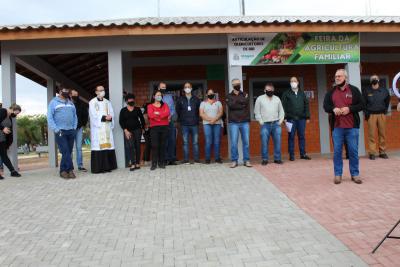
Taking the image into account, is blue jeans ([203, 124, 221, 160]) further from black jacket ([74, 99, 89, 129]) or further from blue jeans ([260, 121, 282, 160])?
black jacket ([74, 99, 89, 129])

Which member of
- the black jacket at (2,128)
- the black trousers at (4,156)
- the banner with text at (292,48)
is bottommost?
the black trousers at (4,156)

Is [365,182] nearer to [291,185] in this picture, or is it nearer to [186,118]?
[291,185]

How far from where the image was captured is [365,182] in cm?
666

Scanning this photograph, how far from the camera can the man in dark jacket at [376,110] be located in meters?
9.32

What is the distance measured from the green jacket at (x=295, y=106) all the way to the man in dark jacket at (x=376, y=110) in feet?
4.60

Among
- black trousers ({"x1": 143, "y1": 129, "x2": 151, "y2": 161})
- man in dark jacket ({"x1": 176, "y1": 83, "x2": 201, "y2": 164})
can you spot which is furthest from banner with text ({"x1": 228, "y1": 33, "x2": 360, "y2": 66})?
black trousers ({"x1": 143, "y1": 129, "x2": 151, "y2": 161})

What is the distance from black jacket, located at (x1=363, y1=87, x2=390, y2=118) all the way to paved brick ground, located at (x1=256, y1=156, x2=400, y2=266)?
4.44 ft

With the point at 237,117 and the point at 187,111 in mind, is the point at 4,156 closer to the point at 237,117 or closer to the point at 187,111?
the point at 187,111

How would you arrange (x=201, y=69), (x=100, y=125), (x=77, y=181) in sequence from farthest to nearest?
(x=201, y=69) → (x=100, y=125) → (x=77, y=181)

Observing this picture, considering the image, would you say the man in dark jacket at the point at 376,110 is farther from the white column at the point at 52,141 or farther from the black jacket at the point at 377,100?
the white column at the point at 52,141

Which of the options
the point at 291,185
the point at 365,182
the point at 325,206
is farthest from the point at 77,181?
the point at 365,182

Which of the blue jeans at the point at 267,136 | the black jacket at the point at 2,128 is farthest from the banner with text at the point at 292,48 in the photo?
the black jacket at the point at 2,128

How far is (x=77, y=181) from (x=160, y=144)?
74.8 inches

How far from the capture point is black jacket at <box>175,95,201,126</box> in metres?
9.26
